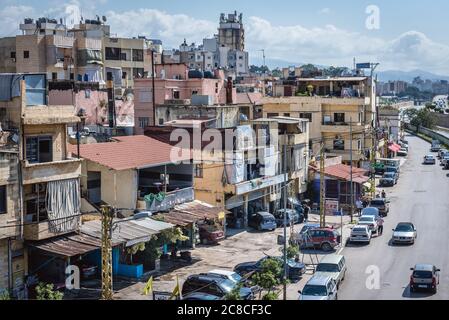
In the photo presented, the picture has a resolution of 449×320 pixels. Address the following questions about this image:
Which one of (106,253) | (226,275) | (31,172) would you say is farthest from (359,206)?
(106,253)

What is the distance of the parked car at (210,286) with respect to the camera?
82.4 feet

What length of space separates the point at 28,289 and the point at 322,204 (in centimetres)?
1941

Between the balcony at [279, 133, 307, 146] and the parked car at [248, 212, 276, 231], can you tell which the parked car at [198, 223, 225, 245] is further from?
the balcony at [279, 133, 307, 146]

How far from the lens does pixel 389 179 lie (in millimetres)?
65500

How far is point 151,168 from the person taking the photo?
120ft

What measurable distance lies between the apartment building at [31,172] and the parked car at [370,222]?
19.9m

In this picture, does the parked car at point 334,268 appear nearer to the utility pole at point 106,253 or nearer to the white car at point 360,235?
the white car at point 360,235

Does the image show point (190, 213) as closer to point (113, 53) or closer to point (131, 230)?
point (131, 230)

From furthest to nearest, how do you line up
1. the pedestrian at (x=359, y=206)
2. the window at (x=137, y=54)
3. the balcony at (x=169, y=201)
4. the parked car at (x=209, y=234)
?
the window at (x=137, y=54) → the pedestrian at (x=359, y=206) → the parked car at (x=209, y=234) → the balcony at (x=169, y=201)

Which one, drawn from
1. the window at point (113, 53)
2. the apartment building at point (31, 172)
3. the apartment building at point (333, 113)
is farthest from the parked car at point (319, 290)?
the window at point (113, 53)

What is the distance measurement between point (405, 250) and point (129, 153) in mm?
16038

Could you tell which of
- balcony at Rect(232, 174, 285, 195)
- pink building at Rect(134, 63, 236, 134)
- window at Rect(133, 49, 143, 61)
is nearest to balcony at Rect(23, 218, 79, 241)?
balcony at Rect(232, 174, 285, 195)

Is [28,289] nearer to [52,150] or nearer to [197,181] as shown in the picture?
[52,150]
